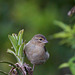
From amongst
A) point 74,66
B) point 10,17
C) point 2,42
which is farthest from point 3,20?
point 74,66

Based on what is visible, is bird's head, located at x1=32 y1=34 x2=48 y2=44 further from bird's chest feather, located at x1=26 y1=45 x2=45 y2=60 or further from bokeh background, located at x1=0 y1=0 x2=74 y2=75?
bokeh background, located at x1=0 y1=0 x2=74 y2=75

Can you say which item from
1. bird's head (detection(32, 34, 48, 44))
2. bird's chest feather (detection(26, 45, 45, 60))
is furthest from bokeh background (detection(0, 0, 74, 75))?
bird's chest feather (detection(26, 45, 45, 60))

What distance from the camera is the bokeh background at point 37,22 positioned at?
6.38m

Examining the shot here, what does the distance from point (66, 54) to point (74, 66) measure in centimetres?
314

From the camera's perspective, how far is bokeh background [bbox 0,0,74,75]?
638 centimetres

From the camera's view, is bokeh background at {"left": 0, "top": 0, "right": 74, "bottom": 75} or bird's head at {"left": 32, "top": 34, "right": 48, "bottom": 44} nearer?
bird's head at {"left": 32, "top": 34, "right": 48, "bottom": 44}

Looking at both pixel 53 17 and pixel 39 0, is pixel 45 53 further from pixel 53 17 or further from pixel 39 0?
pixel 39 0

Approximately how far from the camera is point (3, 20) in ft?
22.7

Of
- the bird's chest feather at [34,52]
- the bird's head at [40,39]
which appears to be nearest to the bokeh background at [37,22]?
the bird's head at [40,39]

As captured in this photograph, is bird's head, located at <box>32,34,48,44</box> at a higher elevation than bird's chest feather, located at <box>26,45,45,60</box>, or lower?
higher

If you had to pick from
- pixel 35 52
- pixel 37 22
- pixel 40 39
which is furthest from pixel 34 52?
pixel 37 22

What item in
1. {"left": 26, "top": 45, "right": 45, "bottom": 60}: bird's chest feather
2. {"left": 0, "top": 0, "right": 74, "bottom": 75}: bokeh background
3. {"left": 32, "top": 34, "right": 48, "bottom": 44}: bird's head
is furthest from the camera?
{"left": 0, "top": 0, "right": 74, "bottom": 75}: bokeh background

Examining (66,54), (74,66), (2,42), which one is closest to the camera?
(74,66)

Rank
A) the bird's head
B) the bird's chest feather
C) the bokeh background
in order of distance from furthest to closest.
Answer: the bokeh background, the bird's head, the bird's chest feather
